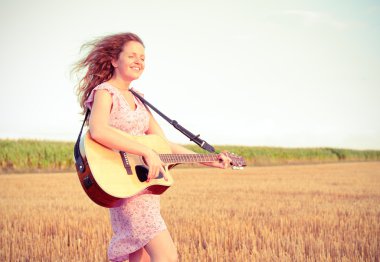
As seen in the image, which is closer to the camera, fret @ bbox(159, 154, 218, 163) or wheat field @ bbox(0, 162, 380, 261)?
fret @ bbox(159, 154, 218, 163)

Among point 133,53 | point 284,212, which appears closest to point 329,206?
point 284,212

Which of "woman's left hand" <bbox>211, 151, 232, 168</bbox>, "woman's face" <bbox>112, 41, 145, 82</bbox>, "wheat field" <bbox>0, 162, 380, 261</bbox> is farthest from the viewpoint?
"wheat field" <bbox>0, 162, 380, 261</bbox>

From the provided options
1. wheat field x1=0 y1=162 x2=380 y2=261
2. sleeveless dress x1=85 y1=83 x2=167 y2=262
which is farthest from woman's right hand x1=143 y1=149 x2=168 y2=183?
wheat field x1=0 y1=162 x2=380 y2=261

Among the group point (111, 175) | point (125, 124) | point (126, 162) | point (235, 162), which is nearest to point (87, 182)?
point (111, 175)

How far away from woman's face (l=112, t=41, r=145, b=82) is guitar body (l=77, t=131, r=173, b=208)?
50 cm

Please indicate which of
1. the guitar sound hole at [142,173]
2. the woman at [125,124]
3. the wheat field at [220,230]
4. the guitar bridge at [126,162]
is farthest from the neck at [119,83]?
the wheat field at [220,230]

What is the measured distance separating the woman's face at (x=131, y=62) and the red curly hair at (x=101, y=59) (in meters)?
0.08

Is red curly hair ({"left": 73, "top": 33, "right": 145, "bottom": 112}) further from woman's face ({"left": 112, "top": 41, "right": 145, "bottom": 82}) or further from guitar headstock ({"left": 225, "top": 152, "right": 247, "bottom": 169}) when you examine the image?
guitar headstock ({"left": 225, "top": 152, "right": 247, "bottom": 169})

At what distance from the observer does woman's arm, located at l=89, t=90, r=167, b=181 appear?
333cm

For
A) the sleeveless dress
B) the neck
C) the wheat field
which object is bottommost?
the wheat field

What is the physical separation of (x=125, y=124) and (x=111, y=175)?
0.48 meters

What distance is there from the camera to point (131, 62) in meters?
3.68

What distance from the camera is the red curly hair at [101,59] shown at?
3.80 m

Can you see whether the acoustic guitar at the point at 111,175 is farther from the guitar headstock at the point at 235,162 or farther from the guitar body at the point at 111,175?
the guitar headstock at the point at 235,162
